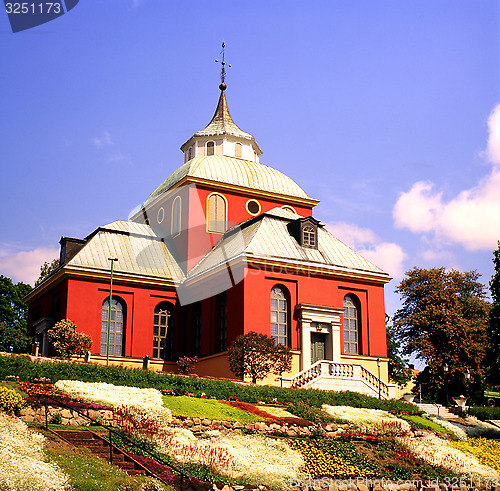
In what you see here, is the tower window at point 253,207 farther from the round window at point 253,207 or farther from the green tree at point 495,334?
the green tree at point 495,334

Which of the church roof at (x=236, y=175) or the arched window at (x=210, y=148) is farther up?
Answer: the arched window at (x=210, y=148)

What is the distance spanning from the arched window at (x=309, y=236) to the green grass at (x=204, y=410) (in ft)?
46.4

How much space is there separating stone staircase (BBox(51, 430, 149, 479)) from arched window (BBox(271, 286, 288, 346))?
1610 centimetres

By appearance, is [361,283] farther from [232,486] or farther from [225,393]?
[232,486]

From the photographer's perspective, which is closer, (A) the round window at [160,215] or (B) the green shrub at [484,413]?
(B) the green shrub at [484,413]

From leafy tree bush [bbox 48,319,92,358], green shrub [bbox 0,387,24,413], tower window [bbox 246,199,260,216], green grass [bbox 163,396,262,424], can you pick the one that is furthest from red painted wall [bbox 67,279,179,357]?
green shrub [bbox 0,387,24,413]

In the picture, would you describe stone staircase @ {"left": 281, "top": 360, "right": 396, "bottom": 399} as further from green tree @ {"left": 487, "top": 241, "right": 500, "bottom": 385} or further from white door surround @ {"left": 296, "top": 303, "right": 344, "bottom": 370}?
green tree @ {"left": 487, "top": 241, "right": 500, "bottom": 385}

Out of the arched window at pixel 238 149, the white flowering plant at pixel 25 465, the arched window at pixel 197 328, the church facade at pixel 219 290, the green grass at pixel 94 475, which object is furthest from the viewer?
the arched window at pixel 238 149

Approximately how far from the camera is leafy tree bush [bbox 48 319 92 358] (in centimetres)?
3269

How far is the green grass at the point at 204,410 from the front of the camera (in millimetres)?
23188

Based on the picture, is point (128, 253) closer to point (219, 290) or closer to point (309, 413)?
point (219, 290)

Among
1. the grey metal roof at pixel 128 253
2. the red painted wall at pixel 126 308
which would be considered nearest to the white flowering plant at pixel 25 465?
the red painted wall at pixel 126 308

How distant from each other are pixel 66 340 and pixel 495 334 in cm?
2016

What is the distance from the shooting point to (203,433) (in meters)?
21.9
